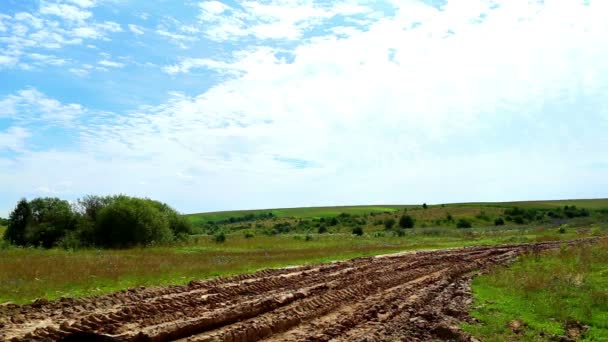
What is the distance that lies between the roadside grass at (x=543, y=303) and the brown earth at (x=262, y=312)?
70cm

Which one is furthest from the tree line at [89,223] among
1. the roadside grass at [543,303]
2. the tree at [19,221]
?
the roadside grass at [543,303]

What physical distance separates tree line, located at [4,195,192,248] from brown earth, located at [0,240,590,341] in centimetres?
2561

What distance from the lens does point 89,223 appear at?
42.0m

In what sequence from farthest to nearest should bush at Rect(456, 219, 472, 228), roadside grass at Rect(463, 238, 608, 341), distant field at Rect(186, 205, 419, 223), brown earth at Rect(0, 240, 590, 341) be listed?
distant field at Rect(186, 205, 419, 223) < bush at Rect(456, 219, 472, 228) < roadside grass at Rect(463, 238, 608, 341) < brown earth at Rect(0, 240, 590, 341)

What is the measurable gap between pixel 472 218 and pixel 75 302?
9148 centimetres

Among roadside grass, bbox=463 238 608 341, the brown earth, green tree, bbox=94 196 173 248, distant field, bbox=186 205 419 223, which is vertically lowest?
roadside grass, bbox=463 238 608 341

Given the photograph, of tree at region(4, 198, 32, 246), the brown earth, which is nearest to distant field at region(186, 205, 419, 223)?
tree at region(4, 198, 32, 246)

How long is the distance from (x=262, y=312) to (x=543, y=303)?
7615mm

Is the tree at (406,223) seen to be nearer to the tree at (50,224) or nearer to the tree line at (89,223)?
the tree line at (89,223)

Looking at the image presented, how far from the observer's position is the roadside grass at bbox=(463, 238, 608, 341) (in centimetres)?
1106

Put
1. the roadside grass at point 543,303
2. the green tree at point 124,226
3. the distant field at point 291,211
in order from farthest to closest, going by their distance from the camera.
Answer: the distant field at point 291,211 < the green tree at point 124,226 < the roadside grass at point 543,303

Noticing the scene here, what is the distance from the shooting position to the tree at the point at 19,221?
1767 inches

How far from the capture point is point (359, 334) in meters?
10.1

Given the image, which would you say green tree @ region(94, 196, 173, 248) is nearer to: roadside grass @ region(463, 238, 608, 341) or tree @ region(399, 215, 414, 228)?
roadside grass @ region(463, 238, 608, 341)
